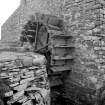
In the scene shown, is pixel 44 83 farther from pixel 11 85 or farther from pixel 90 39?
pixel 90 39

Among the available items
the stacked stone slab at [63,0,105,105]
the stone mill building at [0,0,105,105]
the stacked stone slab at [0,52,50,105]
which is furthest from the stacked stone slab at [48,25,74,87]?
the stacked stone slab at [0,52,50,105]

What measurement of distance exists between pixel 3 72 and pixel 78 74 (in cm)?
263

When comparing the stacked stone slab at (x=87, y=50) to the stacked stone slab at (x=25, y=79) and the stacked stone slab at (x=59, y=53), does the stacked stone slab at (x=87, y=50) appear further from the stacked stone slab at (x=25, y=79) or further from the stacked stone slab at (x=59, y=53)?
the stacked stone slab at (x=25, y=79)

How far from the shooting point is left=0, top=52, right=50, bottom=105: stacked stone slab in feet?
11.8

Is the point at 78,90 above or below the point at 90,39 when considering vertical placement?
below

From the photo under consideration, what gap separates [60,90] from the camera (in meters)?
5.93

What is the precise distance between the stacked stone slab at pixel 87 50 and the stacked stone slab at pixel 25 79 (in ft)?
4.46

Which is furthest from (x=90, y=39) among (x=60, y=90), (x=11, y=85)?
(x=11, y=85)

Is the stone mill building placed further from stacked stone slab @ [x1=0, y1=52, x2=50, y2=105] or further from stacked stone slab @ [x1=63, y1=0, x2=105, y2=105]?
stacked stone slab @ [x1=0, y1=52, x2=50, y2=105]

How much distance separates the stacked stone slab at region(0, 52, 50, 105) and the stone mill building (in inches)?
34.2

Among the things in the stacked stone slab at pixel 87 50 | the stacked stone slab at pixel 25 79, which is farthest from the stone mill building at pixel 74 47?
the stacked stone slab at pixel 25 79

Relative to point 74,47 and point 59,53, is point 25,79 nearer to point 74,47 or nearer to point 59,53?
point 59,53

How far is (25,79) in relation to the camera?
3.98m

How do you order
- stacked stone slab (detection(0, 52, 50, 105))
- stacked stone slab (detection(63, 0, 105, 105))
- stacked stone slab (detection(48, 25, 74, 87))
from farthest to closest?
stacked stone slab (detection(48, 25, 74, 87))
stacked stone slab (detection(63, 0, 105, 105))
stacked stone slab (detection(0, 52, 50, 105))
